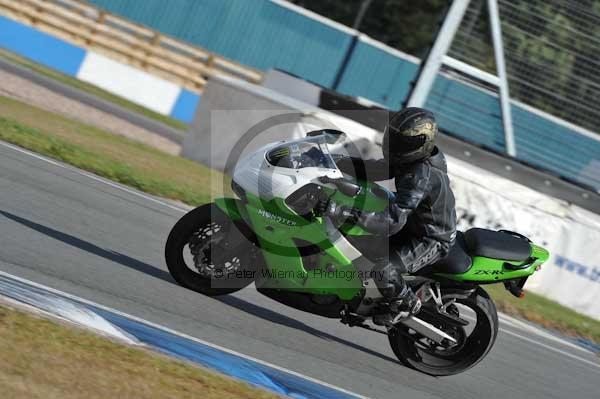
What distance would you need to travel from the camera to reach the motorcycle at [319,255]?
6.76 meters

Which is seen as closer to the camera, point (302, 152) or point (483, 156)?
point (302, 152)

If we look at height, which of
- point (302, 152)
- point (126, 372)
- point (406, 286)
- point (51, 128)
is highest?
point (302, 152)

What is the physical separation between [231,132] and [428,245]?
8.96m

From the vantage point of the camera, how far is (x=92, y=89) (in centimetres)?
2383

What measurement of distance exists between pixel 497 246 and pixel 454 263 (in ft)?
1.22

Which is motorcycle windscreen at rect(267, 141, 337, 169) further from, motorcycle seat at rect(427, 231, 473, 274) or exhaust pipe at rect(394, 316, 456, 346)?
exhaust pipe at rect(394, 316, 456, 346)

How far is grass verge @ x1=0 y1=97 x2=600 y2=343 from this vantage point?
1198 centimetres

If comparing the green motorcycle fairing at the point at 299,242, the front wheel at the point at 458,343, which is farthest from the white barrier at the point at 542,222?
the green motorcycle fairing at the point at 299,242

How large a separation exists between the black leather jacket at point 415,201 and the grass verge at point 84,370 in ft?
5.33

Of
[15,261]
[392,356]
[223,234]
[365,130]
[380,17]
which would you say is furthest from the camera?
[380,17]

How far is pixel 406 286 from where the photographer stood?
7.10m

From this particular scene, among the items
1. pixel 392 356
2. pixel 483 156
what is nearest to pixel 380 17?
pixel 483 156

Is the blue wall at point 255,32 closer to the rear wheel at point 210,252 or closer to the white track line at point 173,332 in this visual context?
the rear wheel at point 210,252

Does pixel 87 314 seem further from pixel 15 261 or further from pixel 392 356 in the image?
pixel 392 356
